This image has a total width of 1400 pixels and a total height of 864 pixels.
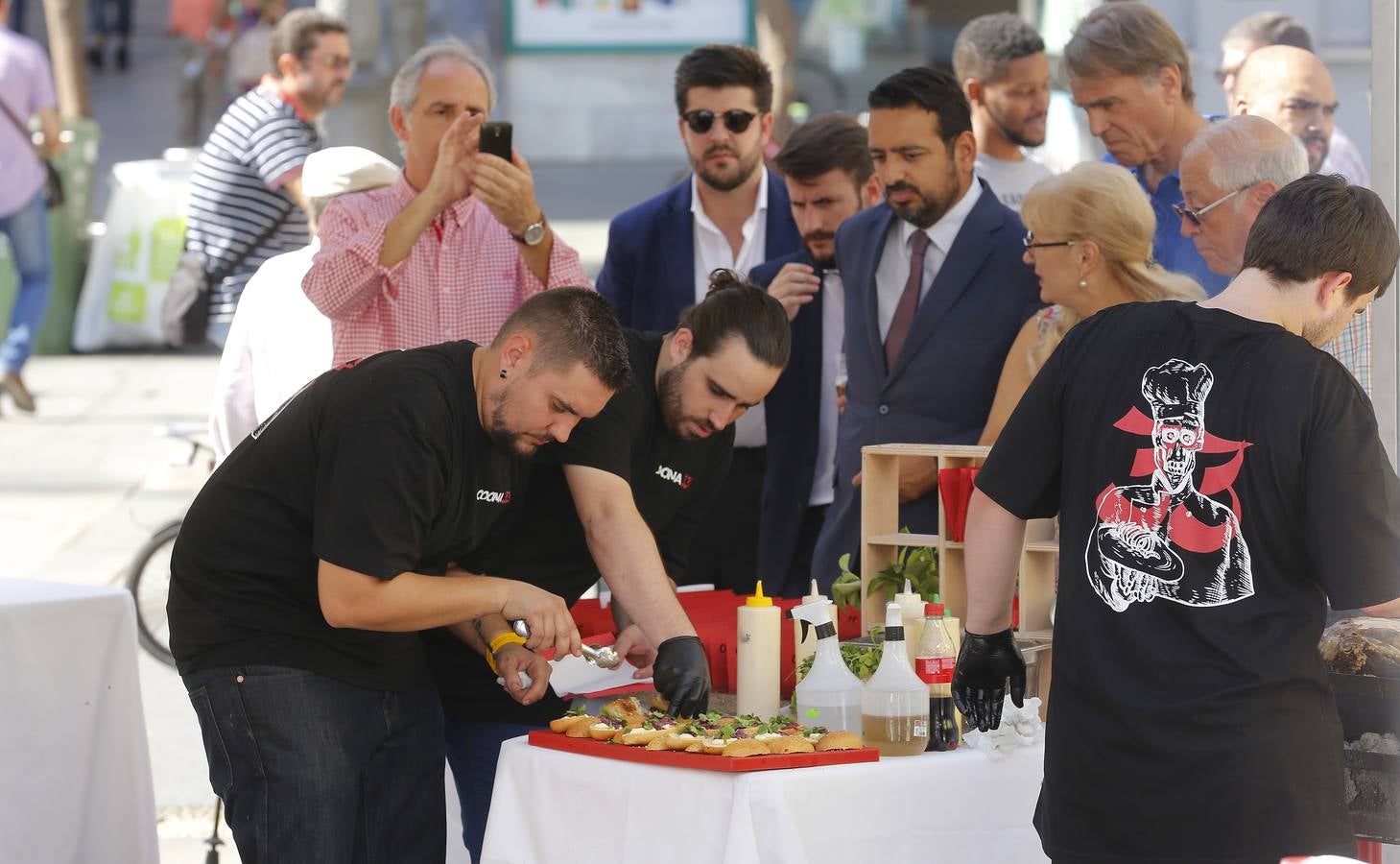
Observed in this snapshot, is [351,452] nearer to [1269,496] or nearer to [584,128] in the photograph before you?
[1269,496]

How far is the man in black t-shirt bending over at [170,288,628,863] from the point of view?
2703 millimetres

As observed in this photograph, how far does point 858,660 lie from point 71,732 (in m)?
1.57

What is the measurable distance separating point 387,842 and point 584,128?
11.0m

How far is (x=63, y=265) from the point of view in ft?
33.4

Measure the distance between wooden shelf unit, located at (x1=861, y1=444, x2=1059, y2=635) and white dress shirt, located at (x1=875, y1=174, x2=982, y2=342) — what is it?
2.15 feet

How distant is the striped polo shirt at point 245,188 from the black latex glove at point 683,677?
289 centimetres

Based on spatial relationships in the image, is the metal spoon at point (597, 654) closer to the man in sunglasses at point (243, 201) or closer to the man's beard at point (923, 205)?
the man's beard at point (923, 205)

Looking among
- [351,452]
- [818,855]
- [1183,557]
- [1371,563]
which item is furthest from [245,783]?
[1371,563]

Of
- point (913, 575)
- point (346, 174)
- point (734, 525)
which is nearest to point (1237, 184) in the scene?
point (913, 575)

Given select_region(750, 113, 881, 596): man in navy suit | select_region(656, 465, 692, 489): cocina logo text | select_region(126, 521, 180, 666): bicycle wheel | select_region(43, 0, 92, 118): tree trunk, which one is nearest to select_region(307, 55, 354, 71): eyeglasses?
select_region(126, 521, 180, 666): bicycle wheel

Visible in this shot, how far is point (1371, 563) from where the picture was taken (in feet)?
7.28

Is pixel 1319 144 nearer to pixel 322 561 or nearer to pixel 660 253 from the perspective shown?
pixel 660 253

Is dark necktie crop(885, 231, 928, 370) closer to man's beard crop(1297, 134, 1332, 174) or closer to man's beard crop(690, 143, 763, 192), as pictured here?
man's beard crop(690, 143, 763, 192)

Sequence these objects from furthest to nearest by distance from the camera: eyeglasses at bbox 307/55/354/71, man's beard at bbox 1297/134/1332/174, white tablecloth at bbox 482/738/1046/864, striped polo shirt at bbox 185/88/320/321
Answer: eyeglasses at bbox 307/55/354/71 < striped polo shirt at bbox 185/88/320/321 < man's beard at bbox 1297/134/1332/174 < white tablecloth at bbox 482/738/1046/864
